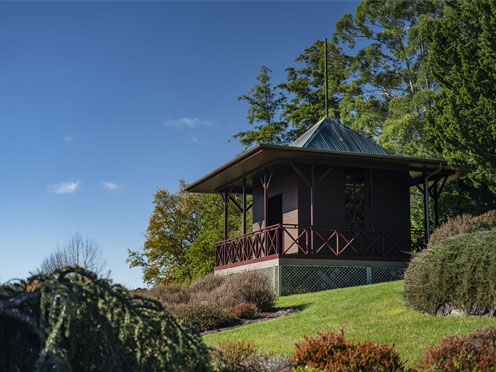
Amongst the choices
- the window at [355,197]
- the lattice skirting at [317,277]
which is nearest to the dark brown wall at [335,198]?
the window at [355,197]

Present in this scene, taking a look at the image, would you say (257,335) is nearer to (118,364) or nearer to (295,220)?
(118,364)

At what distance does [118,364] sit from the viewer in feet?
12.0

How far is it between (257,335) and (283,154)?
871cm

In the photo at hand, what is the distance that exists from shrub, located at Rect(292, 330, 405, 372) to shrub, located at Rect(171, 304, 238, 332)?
21.0 feet

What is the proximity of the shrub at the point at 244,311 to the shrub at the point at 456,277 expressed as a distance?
4008 millimetres

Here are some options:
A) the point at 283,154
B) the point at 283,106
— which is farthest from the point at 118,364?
the point at 283,106

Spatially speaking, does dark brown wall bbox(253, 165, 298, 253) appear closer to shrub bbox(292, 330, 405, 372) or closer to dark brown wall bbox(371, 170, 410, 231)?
dark brown wall bbox(371, 170, 410, 231)

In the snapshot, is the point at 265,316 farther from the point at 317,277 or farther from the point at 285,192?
the point at 285,192

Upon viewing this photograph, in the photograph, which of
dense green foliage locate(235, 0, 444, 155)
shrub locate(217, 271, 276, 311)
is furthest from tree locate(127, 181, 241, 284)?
shrub locate(217, 271, 276, 311)

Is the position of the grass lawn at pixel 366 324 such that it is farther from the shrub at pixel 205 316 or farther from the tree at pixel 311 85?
the tree at pixel 311 85

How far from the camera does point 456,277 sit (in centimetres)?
1038

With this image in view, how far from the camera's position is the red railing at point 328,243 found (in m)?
19.5

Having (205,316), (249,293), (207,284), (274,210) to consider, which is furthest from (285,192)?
(205,316)

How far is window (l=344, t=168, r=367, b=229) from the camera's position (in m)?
21.5
